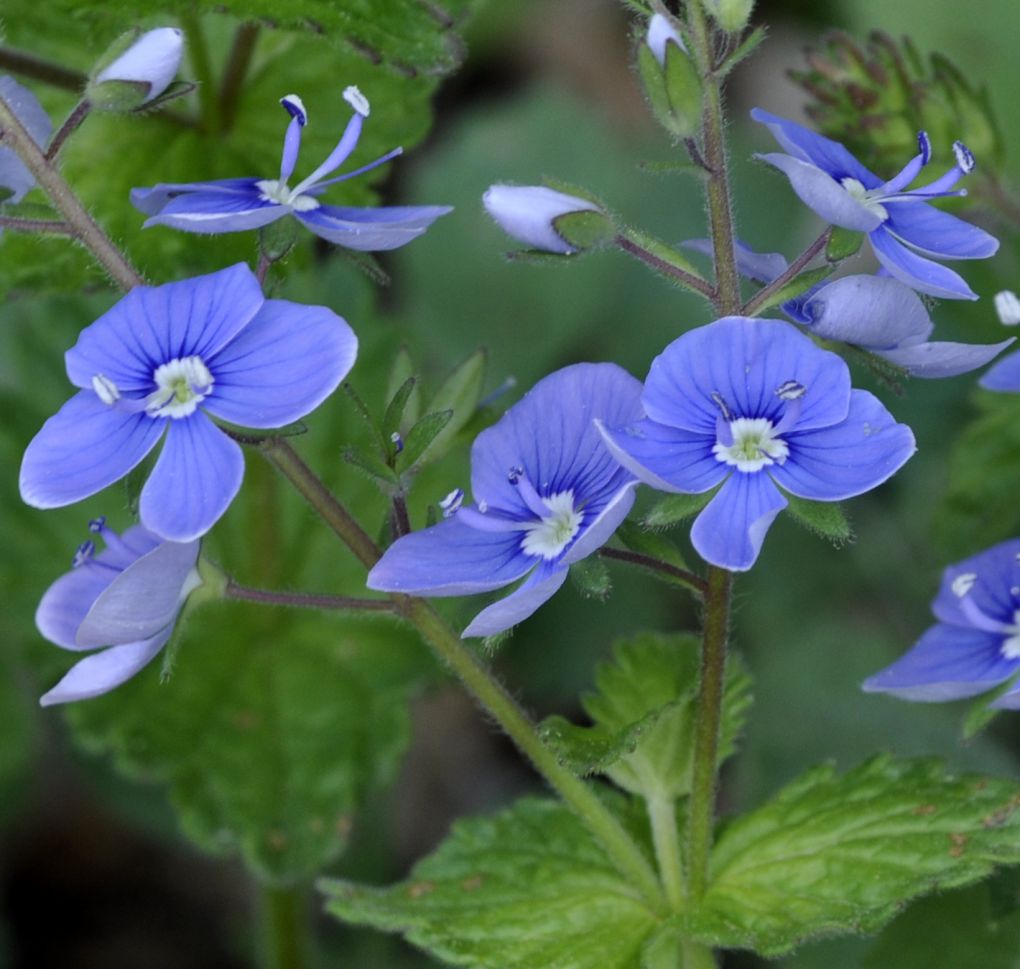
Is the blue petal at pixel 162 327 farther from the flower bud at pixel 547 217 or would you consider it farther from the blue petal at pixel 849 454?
the blue petal at pixel 849 454

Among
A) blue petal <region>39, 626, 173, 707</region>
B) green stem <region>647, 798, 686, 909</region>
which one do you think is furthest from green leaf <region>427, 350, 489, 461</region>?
green stem <region>647, 798, 686, 909</region>

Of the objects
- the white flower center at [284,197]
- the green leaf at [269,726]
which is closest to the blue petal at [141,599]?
the white flower center at [284,197]

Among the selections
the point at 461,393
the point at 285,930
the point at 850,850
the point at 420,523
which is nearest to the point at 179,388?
the point at 461,393

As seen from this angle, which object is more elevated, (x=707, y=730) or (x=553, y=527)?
(x=553, y=527)

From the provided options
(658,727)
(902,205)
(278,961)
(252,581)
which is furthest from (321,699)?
(902,205)

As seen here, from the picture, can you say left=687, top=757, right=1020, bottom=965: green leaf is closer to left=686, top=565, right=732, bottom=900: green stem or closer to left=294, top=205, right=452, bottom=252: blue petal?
left=686, top=565, right=732, bottom=900: green stem

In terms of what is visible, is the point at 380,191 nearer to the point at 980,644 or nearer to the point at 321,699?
the point at 321,699

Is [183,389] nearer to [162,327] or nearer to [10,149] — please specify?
[162,327]
